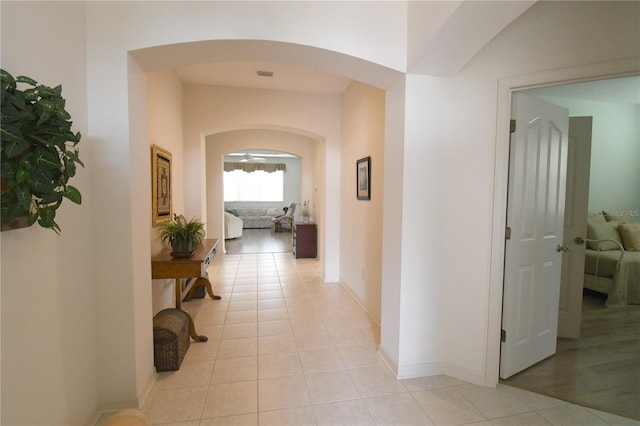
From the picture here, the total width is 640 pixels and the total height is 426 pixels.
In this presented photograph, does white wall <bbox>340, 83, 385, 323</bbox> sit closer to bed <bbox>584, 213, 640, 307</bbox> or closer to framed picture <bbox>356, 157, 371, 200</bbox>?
framed picture <bbox>356, 157, 371, 200</bbox>

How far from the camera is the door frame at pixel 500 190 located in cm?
186

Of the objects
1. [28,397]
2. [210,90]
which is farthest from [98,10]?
[210,90]

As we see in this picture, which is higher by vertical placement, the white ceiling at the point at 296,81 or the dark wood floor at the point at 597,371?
the white ceiling at the point at 296,81

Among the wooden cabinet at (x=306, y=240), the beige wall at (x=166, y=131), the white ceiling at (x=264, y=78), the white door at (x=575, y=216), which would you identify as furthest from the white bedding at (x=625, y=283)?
the beige wall at (x=166, y=131)

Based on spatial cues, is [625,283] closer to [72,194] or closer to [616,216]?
[616,216]

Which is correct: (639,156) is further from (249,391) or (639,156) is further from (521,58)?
(249,391)

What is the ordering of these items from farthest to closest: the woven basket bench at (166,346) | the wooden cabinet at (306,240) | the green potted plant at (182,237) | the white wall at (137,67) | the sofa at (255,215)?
the sofa at (255,215), the wooden cabinet at (306,240), the green potted plant at (182,237), the woven basket bench at (166,346), the white wall at (137,67)

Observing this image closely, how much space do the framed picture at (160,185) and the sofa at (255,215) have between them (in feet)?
25.4

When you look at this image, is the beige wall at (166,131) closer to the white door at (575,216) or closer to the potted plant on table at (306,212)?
the potted plant on table at (306,212)

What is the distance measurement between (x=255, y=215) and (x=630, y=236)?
9833 mm

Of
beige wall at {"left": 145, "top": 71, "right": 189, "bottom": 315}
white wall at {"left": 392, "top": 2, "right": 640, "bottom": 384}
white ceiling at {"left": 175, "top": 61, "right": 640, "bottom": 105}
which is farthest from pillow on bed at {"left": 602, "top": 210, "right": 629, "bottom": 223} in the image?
beige wall at {"left": 145, "top": 71, "right": 189, "bottom": 315}

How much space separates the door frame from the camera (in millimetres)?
1855

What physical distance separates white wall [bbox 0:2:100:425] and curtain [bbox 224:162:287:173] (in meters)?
9.55

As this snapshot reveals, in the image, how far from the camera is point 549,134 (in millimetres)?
2205
